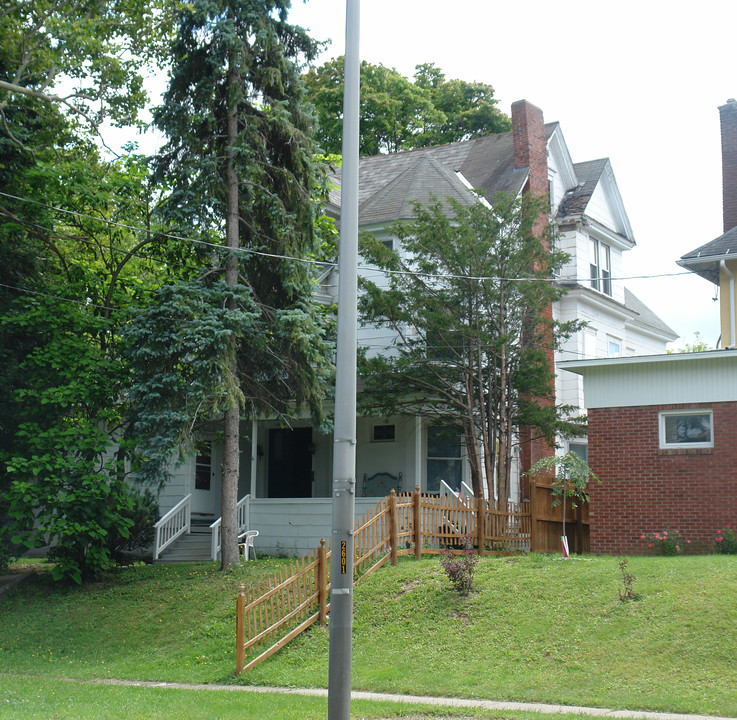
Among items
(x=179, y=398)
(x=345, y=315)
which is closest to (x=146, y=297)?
(x=179, y=398)

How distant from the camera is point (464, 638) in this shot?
1227 cm

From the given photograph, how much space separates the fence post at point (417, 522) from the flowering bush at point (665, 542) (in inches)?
171

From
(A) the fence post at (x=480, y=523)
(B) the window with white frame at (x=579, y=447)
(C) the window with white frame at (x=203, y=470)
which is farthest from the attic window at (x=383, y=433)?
(A) the fence post at (x=480, y=523)

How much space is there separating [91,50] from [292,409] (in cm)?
902

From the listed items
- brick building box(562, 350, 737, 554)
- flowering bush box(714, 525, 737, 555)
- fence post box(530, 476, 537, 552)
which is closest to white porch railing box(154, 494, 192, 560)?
fence post box(530, 476, 537, 552)

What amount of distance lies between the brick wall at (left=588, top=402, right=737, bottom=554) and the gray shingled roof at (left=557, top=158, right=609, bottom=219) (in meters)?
12.0

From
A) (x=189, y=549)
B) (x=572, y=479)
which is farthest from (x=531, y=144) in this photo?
(x=189, y=549)

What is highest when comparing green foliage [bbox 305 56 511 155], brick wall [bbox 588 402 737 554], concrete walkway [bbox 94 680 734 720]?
green foliage [bbox 305 56 511 155]

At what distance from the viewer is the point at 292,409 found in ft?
63.7

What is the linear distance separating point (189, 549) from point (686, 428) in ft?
39.7

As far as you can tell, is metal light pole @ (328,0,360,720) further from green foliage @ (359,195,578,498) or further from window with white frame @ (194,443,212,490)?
window with white frame @ (194,443,212,490)

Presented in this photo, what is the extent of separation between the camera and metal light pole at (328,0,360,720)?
8062 millimetres

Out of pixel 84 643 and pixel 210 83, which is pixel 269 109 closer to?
pixel 210 83

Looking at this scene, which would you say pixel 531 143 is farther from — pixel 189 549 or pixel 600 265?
pixel 189 549
